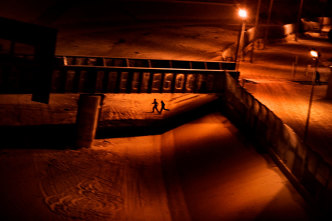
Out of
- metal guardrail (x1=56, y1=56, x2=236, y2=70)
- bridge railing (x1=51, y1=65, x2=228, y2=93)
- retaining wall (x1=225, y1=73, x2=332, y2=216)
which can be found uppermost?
metal guardrail (x1=56, y1=56, x2=236, y2=70)

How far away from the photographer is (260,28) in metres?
35.7

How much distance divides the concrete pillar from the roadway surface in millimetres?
474

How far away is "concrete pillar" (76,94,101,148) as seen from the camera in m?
17.3

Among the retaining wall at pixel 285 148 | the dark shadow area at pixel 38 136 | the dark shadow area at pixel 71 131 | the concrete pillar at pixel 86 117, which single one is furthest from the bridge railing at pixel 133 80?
the dark shadow area at pixel 38 136

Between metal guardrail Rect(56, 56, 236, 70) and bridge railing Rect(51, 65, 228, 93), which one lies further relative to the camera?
metal guardrail Rect(56, 56, 236, 70)

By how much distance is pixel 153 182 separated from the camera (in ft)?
48.9

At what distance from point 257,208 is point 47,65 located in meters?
8.31

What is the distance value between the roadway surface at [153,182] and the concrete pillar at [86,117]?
0.47m

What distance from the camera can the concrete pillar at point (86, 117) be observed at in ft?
56.8

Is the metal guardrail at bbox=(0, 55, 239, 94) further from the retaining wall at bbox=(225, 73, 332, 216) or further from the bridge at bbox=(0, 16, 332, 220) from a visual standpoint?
the retaining wall at bbox=(225, 73, 332, 216)

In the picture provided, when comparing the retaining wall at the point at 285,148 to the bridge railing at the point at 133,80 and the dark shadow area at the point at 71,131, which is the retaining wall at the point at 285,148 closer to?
the bridge railing at the point at 133,80

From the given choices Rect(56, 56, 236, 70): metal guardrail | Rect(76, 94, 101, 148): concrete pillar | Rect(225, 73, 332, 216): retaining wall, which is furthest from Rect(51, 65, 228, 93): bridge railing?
Rect(56, 56, 236, 70): metal guardrail

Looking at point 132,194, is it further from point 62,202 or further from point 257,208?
point 257,208

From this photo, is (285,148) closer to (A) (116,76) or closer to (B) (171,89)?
(B) (171,89)
